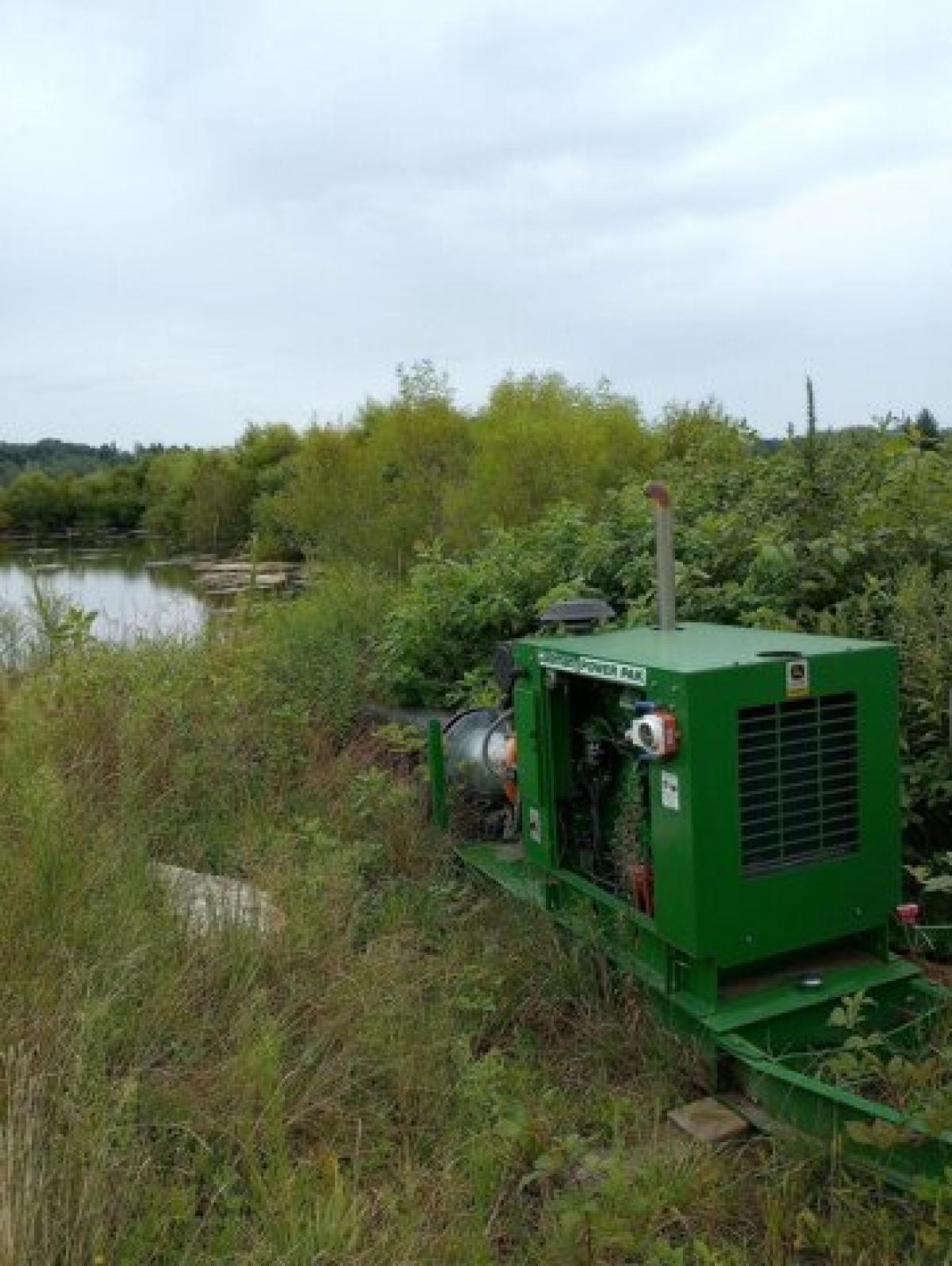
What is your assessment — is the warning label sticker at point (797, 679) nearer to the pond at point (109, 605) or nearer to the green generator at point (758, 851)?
the green generator at point (758, 851)

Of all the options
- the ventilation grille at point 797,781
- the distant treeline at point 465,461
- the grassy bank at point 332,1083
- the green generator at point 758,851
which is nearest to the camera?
the grassy bank at point 332,1083

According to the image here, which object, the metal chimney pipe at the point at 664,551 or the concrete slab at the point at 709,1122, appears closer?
the concrete slab at the point at 709,1122

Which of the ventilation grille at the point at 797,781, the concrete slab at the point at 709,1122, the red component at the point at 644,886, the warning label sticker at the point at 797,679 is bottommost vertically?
the concrete slab at the point at 709,1122

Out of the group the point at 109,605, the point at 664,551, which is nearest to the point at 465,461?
the point at 109,605

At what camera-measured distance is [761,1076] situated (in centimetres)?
243

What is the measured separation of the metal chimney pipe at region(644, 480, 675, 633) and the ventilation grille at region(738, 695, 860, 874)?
58cm

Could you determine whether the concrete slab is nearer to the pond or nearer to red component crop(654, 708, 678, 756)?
red component crop(654, 708, 678, 756)

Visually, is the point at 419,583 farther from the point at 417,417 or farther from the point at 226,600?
the point at 417,417

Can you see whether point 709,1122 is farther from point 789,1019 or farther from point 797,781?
point 797,781

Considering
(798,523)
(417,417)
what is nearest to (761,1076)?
(798,523)

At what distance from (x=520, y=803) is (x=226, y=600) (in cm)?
673

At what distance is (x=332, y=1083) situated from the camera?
246 centimetres

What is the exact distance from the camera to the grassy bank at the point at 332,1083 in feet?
6.40

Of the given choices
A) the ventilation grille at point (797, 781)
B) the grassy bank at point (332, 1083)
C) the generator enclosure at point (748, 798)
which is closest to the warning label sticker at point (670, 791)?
the generator enclosure at point (748, 798)
